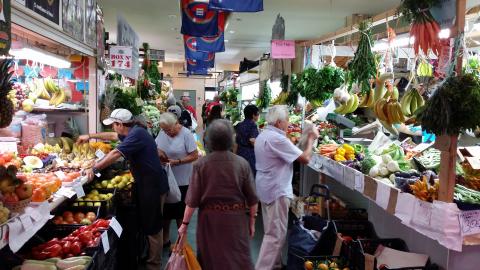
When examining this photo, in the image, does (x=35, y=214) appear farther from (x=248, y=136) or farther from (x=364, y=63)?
(x=248, y=136)

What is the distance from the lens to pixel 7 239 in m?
2.25

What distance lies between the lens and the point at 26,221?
2.48m

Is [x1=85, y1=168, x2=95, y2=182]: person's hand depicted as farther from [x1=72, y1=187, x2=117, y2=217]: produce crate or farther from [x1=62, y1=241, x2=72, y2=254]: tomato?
[x1=62, y1=241, x2=72, y2=254]: tomato

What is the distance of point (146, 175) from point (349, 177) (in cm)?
214

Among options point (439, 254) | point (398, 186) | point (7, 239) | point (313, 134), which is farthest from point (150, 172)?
point (439, 254)

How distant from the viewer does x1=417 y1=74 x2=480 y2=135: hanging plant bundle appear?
245 centimetres

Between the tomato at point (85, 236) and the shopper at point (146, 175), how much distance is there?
3.00 ft

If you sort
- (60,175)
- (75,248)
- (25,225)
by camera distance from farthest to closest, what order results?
1. (60,175)
2. (75,248)
3. (25,225)

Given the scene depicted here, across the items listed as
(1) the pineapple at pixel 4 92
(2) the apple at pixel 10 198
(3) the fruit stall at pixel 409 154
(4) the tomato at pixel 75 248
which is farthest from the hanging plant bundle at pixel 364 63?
(2) the apple at pixel 10 198

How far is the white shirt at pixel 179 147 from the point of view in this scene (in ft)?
17.0

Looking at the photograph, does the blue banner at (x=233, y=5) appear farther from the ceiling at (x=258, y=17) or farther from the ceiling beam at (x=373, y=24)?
the ceiling at (x=258, y=17)

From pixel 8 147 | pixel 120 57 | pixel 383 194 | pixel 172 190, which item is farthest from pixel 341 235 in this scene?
pixel 120 57

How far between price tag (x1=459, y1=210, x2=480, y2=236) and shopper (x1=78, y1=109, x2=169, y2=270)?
9.38ft

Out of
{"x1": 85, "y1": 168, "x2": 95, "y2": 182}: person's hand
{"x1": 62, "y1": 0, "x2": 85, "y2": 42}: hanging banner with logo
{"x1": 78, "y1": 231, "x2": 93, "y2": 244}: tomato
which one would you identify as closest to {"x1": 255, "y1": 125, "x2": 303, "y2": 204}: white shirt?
{"x1": 85, "y1": 168, "x2": 95, "y2": 182}: person's hand
